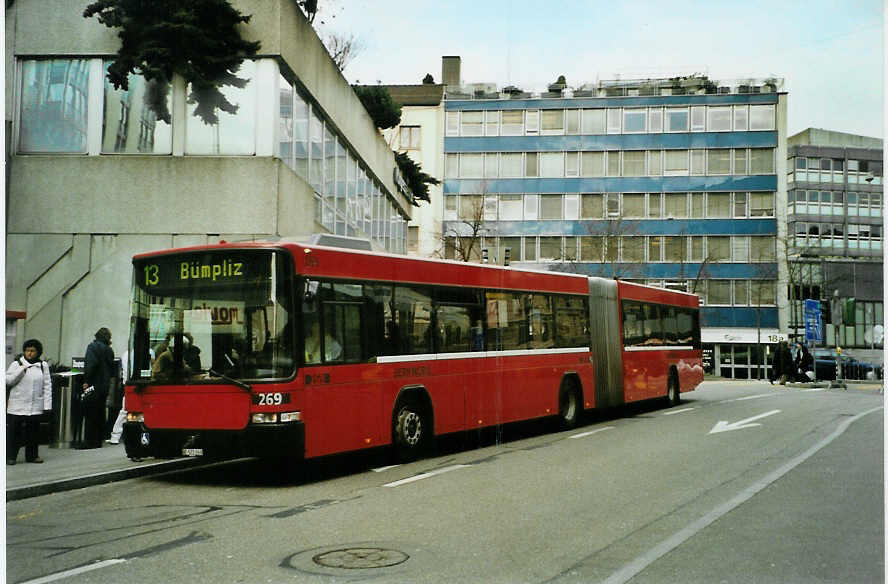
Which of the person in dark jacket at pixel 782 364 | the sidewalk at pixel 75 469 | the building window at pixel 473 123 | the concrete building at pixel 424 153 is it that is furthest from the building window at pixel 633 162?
the sidewalk at pixel 75 469

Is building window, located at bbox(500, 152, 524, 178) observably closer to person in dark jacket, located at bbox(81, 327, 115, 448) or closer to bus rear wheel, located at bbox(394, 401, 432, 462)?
bus rear wheel, located at bbox(394, 401, 432, 462)

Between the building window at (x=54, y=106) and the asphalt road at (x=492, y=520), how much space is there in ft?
20.3

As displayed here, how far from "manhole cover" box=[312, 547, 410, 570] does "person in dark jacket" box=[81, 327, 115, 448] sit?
28.2 ft

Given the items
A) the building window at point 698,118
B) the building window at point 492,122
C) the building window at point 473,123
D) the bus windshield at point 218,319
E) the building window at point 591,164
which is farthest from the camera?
the building window at point 591,164

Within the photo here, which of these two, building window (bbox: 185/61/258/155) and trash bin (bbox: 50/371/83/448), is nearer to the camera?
trash bin (bbox: 50/371/83/448)

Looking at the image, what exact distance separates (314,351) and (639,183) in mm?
21401

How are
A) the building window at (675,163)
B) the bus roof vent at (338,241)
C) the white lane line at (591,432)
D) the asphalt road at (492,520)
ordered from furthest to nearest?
the building window at (675,163) < the white lane line at (591,432) < the bus roof vent at (338,241) < the asphalt road at (492,520)

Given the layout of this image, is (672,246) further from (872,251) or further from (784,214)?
(872,251)

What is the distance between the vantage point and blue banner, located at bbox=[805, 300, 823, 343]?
13461mm

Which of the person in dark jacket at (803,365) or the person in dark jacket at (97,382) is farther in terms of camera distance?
the person in dark jacket at (803,365)

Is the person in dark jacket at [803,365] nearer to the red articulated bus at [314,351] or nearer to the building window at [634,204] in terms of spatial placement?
the building window at [634,204]

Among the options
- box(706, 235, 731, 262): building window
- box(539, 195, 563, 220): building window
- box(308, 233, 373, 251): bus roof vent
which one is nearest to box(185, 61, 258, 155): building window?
box(308, 233, 373, 251): bus roof vent

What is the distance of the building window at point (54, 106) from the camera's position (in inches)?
615

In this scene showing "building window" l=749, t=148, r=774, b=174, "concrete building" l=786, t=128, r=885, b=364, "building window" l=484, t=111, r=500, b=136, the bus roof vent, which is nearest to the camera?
"concrete building" l=786, t=128, r=885, b=364
